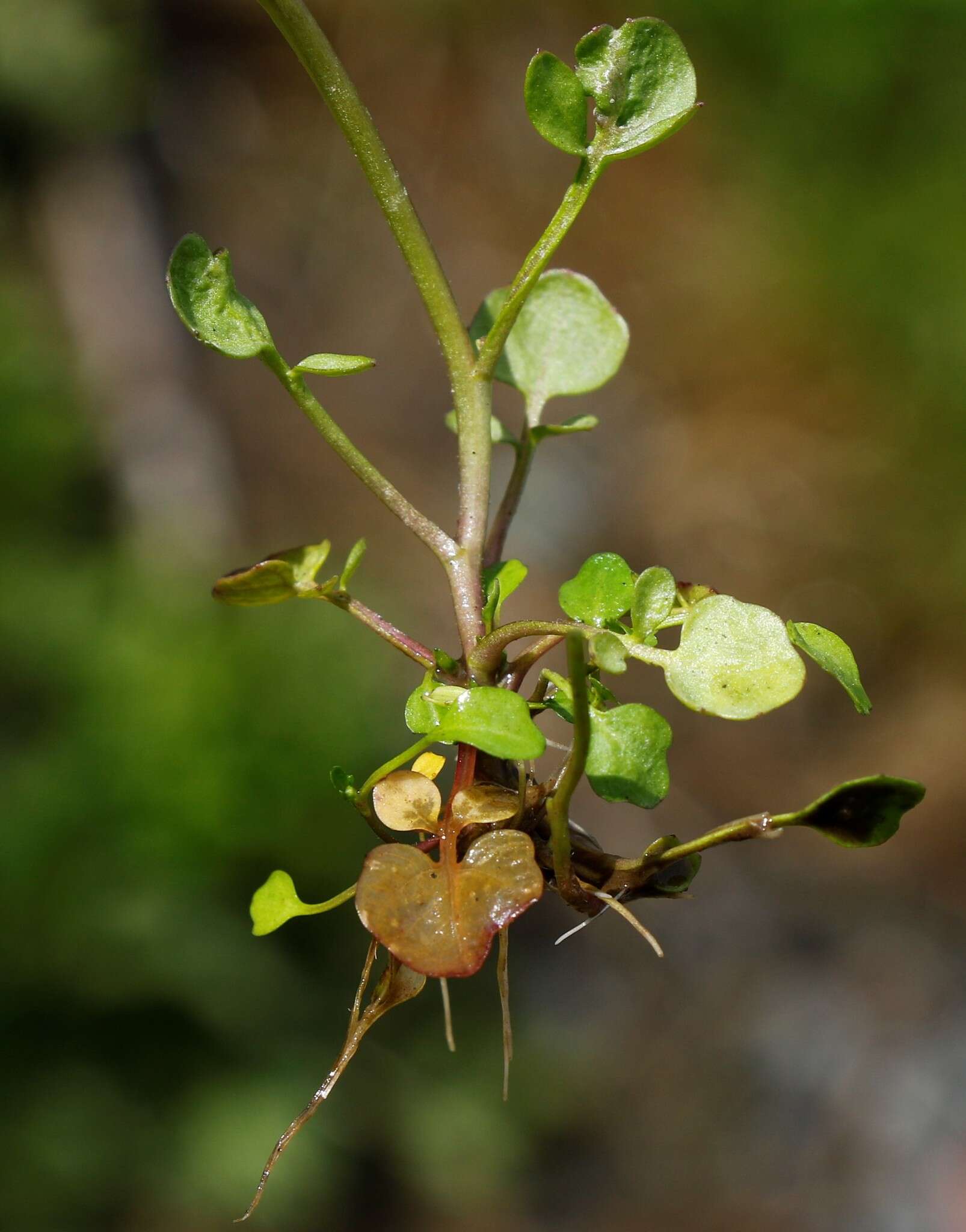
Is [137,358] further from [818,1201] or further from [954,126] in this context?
[818,1201]

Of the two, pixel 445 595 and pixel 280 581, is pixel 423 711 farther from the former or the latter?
pixel 445 595

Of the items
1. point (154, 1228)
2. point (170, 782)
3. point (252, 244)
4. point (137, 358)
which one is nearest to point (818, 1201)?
point (154, 1228)

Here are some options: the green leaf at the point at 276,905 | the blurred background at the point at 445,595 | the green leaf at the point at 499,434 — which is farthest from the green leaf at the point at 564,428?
the blurred background at the point at 445,595

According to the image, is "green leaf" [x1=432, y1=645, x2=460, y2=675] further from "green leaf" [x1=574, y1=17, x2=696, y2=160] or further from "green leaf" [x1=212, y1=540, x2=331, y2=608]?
"green leaf" [x1=574, y1=17, x2=696, y2=160]

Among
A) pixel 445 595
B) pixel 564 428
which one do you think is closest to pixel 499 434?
pixel 564 428

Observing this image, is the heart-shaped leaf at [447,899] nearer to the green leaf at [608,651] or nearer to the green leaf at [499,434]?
the green leaf at [608,651]
